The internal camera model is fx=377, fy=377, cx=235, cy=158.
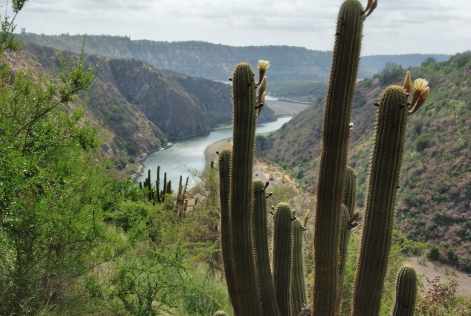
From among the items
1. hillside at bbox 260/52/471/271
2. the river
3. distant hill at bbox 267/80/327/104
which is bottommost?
the river

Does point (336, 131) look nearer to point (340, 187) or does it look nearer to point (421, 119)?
point (340, 187)

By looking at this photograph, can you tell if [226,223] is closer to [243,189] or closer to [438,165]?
[243,189]

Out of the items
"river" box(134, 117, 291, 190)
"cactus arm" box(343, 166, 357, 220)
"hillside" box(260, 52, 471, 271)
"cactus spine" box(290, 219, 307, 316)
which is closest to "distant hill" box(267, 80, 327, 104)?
"river" box(134, 117, 291, 190)

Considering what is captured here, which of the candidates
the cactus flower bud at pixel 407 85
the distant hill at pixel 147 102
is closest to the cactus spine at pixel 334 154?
the cactus flower bud at pixel 407 85

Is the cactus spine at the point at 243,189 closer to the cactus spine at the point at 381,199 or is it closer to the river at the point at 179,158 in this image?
the cactus spine at the point at 381,199

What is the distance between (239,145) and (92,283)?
192 inches

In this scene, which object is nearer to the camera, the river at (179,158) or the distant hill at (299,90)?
the river at (179,158)

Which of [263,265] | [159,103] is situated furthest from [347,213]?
[159,103]

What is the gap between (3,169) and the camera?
18.7 ft

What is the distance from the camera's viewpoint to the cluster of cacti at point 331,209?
3420mm

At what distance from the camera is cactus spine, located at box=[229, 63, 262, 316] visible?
408cm

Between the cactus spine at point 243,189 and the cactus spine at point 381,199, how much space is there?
1.23m

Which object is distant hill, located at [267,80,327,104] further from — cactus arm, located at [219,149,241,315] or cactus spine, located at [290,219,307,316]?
cactus arm, located at [219,149,241,315]

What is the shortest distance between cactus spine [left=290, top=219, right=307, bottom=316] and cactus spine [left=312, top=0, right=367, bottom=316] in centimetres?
114
